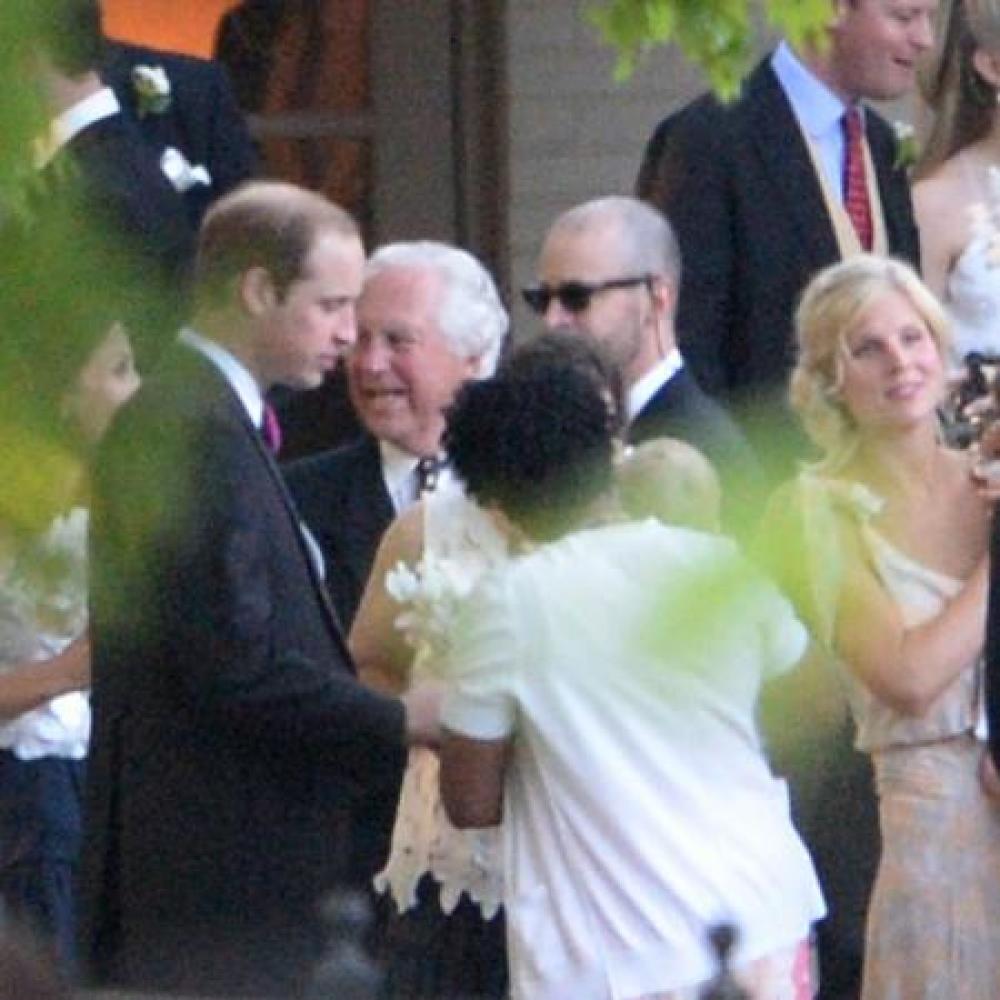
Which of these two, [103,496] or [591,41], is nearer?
[103,496]

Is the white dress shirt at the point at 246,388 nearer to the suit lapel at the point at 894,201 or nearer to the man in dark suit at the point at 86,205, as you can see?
the suit lapel at the point at 894,201

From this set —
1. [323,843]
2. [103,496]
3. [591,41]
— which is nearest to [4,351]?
[103,496]

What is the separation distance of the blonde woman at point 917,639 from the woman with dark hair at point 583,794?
0.59m

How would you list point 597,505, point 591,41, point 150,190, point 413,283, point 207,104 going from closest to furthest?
1. point 150,190
2. point 597,505
3. point 413,283
4. point 207,104
5. point 591,41

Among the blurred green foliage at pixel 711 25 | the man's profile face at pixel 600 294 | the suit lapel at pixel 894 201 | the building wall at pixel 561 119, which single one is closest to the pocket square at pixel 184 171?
the man's profile face at pixel 600 294

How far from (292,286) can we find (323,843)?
0.93 m

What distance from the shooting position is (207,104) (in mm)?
6402

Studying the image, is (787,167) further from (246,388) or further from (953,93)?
(246,388)

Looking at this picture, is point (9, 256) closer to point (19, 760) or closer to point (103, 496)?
point (103, 496)

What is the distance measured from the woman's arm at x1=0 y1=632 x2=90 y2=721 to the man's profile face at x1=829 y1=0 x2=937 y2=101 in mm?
1874

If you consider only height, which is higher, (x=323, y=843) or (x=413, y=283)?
(x=413, y=283)

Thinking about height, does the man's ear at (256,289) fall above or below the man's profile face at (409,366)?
below

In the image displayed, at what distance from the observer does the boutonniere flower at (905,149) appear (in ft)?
22.1

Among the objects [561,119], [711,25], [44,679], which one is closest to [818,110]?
[44,679]
